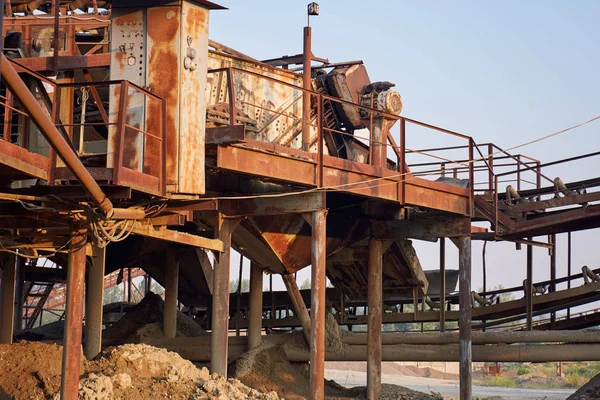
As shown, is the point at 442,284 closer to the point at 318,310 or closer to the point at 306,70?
the point at 306,70

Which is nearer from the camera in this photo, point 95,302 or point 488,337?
point 95,302

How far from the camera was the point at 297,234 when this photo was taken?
790 inches

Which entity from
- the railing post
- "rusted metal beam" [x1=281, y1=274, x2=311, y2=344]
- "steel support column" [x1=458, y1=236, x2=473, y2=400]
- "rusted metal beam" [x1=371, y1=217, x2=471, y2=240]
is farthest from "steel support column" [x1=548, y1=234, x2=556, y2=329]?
the railing post

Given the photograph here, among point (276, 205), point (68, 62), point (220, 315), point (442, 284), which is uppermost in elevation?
point (68, 62)

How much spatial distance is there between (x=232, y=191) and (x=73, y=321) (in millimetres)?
5969

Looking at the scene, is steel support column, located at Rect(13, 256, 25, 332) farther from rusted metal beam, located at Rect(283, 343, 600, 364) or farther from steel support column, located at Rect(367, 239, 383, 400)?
steel support column, located at Rect(367, 239, 383, 400)

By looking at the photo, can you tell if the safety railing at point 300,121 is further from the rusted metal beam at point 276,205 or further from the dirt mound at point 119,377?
the dirt mound at point 119,377

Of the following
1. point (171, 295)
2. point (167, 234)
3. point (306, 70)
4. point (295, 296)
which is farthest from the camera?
point (171, 295)

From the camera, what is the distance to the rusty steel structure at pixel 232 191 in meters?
12.8

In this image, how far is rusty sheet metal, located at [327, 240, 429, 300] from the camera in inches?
909

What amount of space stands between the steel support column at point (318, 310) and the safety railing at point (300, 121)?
2.68 ft

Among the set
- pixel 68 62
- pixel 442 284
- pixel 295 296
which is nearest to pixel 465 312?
pixel 442 284

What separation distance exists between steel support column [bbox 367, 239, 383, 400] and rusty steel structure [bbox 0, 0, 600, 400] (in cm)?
4

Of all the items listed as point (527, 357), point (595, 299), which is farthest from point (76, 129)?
point (595, 299)
